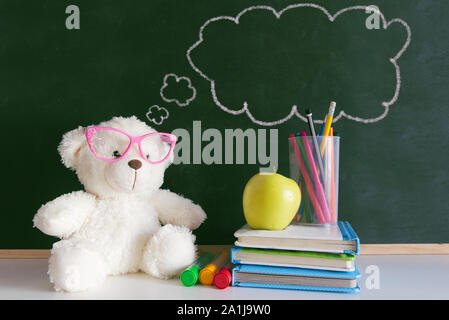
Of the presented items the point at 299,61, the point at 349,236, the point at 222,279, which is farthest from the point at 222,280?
the point at 299,61

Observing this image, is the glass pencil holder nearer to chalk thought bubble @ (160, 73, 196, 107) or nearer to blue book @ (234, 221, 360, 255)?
blue book @ (234, 221, 360, 255)

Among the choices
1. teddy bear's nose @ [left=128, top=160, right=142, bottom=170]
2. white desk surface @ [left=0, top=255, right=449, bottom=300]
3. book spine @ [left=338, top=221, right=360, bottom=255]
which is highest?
teddy bear's nose @ [left=128, top=160, right=142, bottom=170]

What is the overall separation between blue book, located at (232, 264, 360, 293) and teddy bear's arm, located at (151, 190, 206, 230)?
23cm

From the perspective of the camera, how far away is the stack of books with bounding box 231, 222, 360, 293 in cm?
83

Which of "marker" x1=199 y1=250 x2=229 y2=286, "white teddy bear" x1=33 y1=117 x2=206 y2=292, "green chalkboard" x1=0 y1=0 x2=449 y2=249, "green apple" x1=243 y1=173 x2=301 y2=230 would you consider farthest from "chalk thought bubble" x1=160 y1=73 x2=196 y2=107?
"marker" x1=199 y1=250 x2=229 y2=286

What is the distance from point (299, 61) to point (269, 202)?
1.70ft

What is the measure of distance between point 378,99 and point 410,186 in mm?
264

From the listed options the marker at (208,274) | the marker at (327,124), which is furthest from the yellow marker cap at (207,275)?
the marker at (327,124)

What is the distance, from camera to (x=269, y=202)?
900 millimetres

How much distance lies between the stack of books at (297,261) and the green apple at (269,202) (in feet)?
0.12

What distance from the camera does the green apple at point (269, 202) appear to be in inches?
35.5

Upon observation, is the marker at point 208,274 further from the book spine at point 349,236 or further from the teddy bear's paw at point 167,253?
the book spine at point 349,236

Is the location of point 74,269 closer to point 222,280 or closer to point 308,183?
point 222,280
